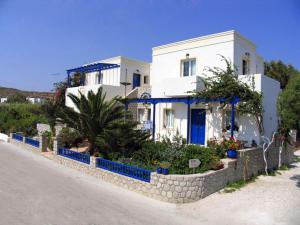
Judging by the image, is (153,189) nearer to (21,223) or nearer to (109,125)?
(21,223)

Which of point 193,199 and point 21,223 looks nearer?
point 21,223

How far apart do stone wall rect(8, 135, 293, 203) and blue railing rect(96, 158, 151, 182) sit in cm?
15

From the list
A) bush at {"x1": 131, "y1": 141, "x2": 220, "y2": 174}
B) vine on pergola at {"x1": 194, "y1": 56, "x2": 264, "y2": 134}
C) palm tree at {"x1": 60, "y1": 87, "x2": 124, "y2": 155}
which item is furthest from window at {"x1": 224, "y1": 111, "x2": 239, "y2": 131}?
palm tree at {"x1": 60, "y1": 87, "x2": 124, "y2": 155}

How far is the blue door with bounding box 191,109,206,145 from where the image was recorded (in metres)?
17.5

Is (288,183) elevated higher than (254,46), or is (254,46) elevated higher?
(254,46)

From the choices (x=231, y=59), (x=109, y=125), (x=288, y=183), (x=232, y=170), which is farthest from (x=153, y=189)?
(x=231, y=59)

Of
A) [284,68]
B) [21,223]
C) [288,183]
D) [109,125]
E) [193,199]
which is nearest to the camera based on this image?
[21,223]

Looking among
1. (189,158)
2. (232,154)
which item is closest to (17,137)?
(189,158)

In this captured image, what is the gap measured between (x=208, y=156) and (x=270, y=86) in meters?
6.89

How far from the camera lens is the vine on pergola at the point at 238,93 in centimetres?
1412

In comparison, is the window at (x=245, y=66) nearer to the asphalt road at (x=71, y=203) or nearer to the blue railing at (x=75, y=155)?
the blue railing at (x=75, y=155)

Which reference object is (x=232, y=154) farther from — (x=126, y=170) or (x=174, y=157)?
(x=126, y=170)

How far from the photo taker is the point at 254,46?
1870cm

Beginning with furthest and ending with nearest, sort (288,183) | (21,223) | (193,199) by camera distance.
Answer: (288,183)
(193,199)
(21,223)
